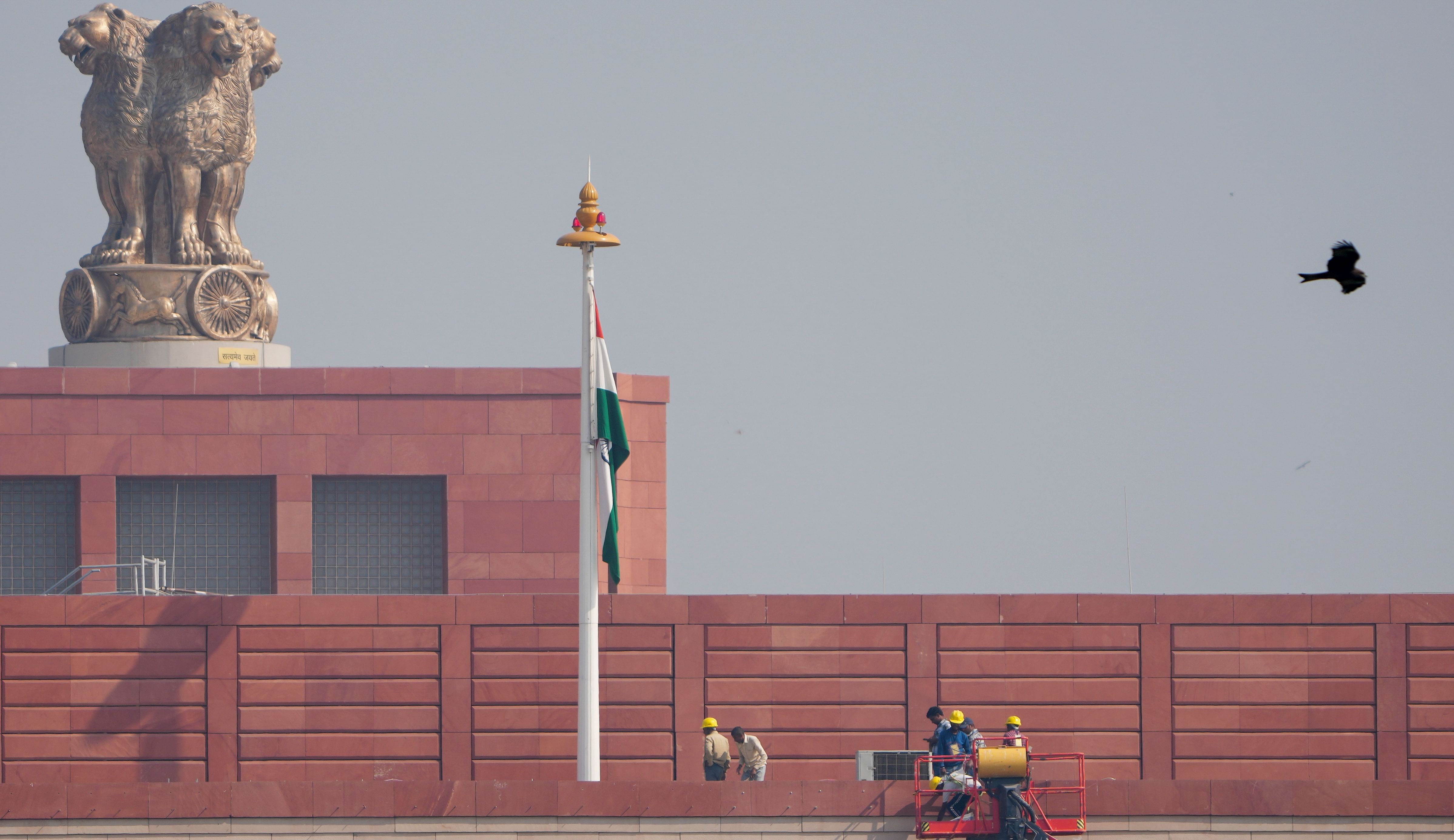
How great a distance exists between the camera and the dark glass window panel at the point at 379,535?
3581 centimetres

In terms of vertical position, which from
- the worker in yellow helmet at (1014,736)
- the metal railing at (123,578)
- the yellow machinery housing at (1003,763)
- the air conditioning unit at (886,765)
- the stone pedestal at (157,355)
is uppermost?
the stone pedestal at (157,355)

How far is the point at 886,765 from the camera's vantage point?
3069cm

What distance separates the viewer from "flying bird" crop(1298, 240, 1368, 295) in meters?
13.5

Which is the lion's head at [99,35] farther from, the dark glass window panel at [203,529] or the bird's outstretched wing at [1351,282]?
the bird's outstretched wing at [1351,282]

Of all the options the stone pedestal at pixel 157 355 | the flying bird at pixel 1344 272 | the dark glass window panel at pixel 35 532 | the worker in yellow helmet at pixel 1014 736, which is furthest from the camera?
the stone pedestal at pixel 157 355

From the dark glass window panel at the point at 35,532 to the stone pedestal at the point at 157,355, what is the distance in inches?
92.2

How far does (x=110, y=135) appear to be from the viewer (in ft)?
123

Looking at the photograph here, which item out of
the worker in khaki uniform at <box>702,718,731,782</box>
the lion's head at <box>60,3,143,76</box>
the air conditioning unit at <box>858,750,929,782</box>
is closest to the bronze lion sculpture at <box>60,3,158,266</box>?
the lion's head at <box>60,3,143,76</box>

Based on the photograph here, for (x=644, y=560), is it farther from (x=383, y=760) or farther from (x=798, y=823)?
(x=798, y=823)

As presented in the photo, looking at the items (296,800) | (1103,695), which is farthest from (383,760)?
(1103,695)

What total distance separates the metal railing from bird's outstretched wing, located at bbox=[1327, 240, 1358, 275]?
23792 millimetres

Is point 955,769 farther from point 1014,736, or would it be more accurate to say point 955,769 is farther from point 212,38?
point 212,38

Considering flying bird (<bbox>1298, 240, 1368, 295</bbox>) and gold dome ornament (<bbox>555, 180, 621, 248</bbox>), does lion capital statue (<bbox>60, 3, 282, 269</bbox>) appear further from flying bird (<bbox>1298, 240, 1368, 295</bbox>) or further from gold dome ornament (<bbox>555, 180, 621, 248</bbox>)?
flying bird (<bbox>1298, 240, 1368, 295</bbox>)

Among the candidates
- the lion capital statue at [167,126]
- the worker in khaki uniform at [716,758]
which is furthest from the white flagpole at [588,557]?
the lion capital statue at [167,126]
